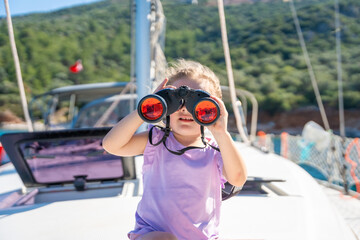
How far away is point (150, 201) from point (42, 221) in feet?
1.67

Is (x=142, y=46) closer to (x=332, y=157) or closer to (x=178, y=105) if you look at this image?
(x=178, y=105)

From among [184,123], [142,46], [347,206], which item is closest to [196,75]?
[184,123]

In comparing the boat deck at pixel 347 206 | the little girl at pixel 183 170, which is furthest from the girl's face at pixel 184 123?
the boat deck at pixel 347 206

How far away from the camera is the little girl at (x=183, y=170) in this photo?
110 centimetres

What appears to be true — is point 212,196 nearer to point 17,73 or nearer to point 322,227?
point 322,227

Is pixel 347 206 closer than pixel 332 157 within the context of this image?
Yes

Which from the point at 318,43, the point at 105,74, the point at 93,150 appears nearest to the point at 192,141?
the point at 93,150

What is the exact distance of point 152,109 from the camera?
3.32 feet

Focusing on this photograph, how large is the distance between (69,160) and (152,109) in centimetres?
111

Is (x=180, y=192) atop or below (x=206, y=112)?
below

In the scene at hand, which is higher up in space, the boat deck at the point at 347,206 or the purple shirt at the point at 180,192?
the purple shirt at the point at 180,192

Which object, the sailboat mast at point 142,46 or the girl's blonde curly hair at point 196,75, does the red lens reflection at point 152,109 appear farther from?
the sailboat mast at point 142,46

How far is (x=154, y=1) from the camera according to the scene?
2.64 m

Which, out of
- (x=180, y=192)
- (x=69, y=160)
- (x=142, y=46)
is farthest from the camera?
(x=142, y=46)
